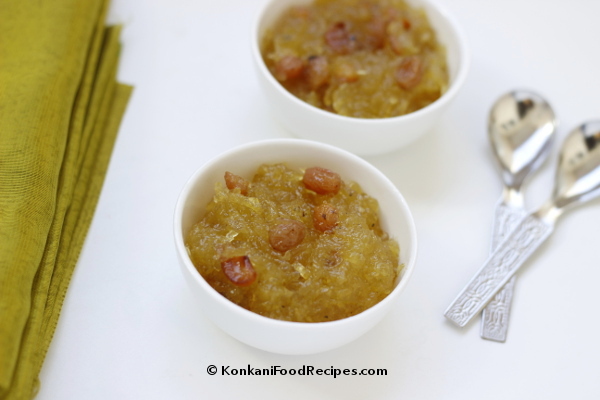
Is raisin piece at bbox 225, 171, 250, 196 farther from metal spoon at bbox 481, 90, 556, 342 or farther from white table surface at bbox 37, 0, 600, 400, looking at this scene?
metal spoon at bbox 481, 90, 556, 342

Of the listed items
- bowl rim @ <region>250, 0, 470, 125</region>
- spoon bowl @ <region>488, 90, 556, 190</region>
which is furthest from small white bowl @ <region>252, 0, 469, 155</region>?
spoon bowl @ <region>488, 90, 556, 190</region>

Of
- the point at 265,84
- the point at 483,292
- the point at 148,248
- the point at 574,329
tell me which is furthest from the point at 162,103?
the point at 574,329

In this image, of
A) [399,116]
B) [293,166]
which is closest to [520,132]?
[399,116]

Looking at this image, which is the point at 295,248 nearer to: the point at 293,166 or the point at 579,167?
the point at 293,166


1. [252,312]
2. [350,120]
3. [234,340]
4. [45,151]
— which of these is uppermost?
[350,120]

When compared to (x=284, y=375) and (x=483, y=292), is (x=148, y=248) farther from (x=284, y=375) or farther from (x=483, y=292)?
(x=483, y=292)

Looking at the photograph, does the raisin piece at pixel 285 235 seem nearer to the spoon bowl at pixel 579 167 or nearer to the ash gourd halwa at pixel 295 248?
the ash gourd halwa at pixel 295 248
